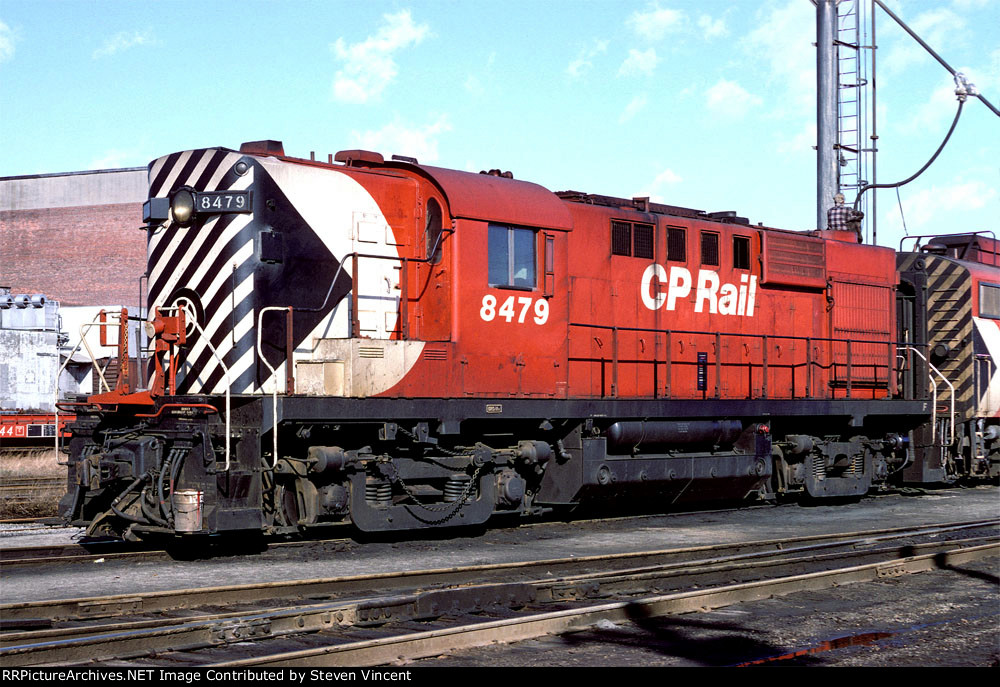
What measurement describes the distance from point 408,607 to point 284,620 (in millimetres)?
917

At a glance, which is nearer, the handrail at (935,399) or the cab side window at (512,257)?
the cab side window at (512,257)

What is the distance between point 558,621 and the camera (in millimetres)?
7371

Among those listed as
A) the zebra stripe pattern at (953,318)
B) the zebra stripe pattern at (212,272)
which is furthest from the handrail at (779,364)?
the zebra stripe pattern at (212,272)

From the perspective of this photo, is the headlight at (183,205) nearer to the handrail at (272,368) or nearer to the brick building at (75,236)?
the handrail at (272,368)

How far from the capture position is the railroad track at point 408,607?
6477 millimetres

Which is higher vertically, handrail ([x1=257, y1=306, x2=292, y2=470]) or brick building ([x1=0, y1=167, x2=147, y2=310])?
brick building ([x1=0, y1=167, x2=147, y2=310])

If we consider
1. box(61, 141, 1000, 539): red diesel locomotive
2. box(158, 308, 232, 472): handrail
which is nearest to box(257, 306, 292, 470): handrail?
box(61, 141, 1000, 539): red diesel locomotive

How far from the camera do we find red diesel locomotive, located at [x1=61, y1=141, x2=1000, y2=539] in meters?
10.8

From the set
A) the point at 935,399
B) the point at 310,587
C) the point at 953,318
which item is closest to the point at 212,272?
the point at 310,587

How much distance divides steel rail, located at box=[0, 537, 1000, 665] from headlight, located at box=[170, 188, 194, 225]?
5.03 meters

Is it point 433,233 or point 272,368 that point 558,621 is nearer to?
point 272,368

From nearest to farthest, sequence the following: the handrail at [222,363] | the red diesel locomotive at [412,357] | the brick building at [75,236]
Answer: the handrail at [222,363] → the red diesel locomotive at [412,357] → the brick building at [75,236]

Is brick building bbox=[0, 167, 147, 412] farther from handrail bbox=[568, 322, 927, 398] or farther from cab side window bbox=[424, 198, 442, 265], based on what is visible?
cab side window bbox=[424, 198, 442, 265]

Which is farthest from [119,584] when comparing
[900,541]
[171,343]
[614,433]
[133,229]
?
[133,229]
